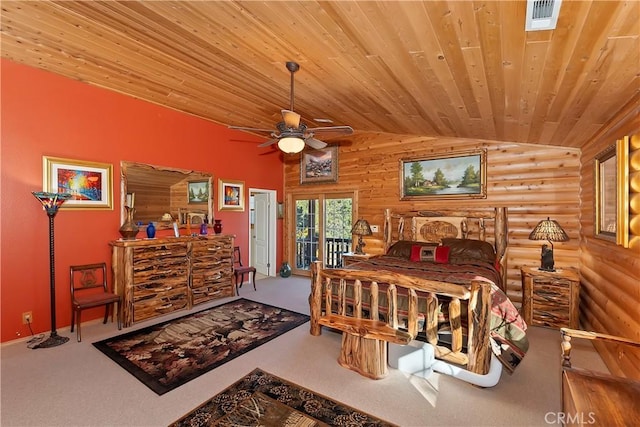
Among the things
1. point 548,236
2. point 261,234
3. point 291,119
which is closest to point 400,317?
point 291,119

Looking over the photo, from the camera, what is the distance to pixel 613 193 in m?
2.76

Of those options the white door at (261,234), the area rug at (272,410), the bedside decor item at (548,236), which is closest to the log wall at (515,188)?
the bedside decor item at (548,236)

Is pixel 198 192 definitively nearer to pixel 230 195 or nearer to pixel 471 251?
pixel 230 195

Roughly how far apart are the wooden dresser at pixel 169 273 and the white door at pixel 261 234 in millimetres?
1768

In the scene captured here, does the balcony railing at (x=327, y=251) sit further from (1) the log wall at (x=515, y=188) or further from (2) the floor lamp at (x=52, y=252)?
(2) the floor lamp at (x=52, y=252)

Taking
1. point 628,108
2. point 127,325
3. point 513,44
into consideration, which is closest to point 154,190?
point 127,325

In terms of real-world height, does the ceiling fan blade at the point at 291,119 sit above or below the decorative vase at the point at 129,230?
above

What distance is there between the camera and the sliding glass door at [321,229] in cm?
636

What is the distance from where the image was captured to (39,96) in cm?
346

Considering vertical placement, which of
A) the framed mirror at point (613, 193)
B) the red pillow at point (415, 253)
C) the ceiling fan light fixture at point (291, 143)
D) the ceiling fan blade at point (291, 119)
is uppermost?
the ceiling fan blade at point (291, 119)

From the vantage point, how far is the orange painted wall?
3.27 m

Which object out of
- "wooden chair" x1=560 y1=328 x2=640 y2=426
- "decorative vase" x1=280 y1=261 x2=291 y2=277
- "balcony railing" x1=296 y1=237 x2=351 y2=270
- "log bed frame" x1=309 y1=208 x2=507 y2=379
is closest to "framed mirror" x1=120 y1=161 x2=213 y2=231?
"decorative vase" x1=280 y1=261 x2=291 y2=277

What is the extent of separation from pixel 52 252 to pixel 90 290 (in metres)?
0.77

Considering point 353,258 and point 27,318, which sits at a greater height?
point 353,258
